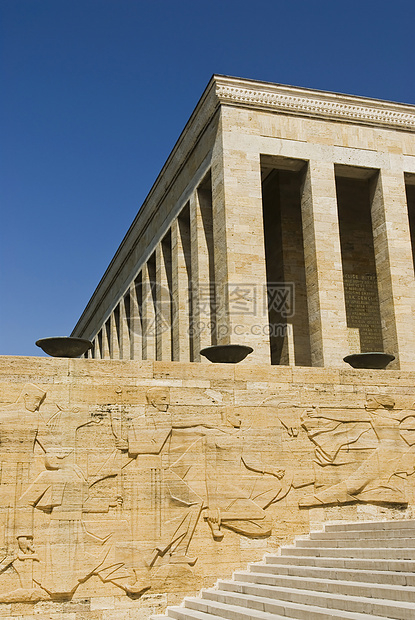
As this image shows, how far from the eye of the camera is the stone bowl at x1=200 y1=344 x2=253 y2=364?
41.8 ft

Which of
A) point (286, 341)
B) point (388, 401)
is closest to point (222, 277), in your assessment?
point (286, 341)

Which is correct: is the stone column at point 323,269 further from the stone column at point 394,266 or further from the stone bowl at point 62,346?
the stone bowl at point 62,346

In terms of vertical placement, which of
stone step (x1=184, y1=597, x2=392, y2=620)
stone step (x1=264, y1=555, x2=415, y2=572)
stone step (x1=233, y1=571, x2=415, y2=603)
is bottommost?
stone step (x1=184, y1=597, x2=392, y2=620)

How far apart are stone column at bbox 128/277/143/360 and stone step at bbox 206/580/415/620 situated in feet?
57.5

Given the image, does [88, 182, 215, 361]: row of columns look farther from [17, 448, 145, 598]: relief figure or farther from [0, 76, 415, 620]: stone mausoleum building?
[17, 448, 145, 598]: relief figure

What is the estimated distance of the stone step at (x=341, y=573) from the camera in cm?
778

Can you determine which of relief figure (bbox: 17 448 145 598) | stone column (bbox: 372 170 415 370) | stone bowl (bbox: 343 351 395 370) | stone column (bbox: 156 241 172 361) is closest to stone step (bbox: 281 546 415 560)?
relief figure (bbox: 17 448 145 598)

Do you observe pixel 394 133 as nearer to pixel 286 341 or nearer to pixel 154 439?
pixel 286 341

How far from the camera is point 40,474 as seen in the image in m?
10.7

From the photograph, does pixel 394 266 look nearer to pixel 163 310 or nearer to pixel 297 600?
pixel 163 310

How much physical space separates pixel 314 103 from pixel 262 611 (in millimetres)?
14674

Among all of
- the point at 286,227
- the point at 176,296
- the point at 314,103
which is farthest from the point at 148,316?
the point at 314,103

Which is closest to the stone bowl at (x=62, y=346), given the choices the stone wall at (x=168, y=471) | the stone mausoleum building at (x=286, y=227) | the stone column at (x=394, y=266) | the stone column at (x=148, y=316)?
the stone wall at (x=168, y=471)

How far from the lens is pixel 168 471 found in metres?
11.2
